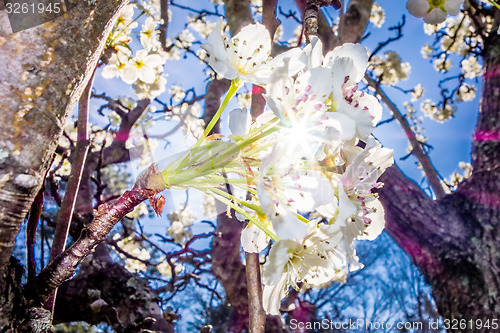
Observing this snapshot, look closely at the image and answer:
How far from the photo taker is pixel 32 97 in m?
0.57

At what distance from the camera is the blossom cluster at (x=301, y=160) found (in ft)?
1.71

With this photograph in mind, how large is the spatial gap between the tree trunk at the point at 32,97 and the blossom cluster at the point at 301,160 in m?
0.22

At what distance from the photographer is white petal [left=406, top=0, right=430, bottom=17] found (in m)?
1.12

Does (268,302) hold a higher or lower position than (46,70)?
lower

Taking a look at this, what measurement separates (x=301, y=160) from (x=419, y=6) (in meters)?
0.88

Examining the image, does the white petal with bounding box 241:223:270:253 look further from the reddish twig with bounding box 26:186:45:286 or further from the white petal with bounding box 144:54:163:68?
the white petal with bounding box 144:54:163:68

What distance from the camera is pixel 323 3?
79 centimetres

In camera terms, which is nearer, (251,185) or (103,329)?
(251,185)

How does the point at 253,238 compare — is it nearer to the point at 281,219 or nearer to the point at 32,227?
the point at 281,219

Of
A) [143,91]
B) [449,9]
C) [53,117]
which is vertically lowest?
[53,117]

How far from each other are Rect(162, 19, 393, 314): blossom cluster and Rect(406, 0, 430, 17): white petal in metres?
0.66

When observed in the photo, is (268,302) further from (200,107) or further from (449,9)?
(200,107)

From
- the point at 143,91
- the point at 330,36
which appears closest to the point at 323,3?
the point at 330,36

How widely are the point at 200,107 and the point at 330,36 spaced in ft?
10.6
